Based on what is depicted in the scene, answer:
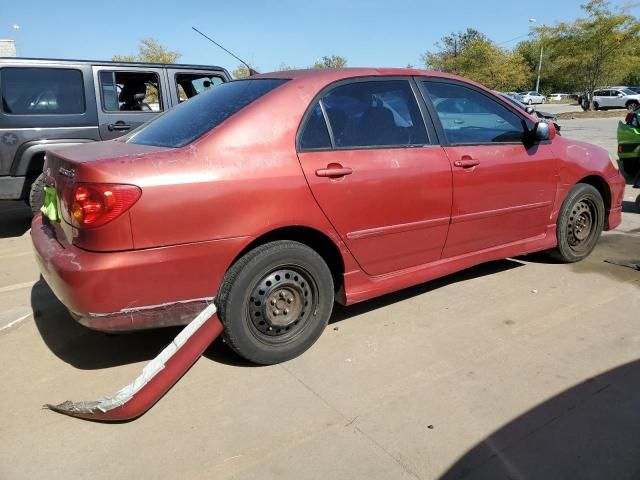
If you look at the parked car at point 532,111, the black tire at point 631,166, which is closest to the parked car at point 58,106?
the parked car at point 532,111

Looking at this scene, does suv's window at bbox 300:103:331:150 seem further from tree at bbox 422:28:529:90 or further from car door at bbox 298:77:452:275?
tree at bbox 422:28:529:90

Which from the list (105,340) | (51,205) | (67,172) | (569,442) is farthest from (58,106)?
(569,442)

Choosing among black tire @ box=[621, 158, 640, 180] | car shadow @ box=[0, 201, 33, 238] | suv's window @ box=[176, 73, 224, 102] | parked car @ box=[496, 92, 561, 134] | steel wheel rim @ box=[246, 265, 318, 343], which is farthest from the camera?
black tire @ box=[621, 158, 640, 180]

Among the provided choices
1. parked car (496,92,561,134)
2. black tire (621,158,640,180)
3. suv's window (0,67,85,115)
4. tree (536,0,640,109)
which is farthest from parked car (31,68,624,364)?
tree (536,0,640,109)

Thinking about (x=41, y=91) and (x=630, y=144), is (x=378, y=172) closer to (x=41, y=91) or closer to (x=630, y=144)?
(x=41, y=91)

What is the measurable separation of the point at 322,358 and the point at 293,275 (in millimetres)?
542

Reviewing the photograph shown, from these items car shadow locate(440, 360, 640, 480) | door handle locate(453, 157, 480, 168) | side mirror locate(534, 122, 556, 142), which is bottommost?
car shadow locate(440, 360, 640, 480)

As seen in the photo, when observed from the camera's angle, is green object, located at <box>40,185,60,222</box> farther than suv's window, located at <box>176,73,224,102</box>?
No

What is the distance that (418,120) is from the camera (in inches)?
139

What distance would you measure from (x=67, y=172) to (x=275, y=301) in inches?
51.0

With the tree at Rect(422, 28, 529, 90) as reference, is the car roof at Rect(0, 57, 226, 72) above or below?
below

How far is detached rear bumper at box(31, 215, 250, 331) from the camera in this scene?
8.25 ft

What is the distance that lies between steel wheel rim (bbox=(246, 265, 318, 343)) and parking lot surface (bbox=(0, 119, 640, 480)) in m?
0.21

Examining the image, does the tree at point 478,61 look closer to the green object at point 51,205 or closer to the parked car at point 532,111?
the parked car at point 532,111
